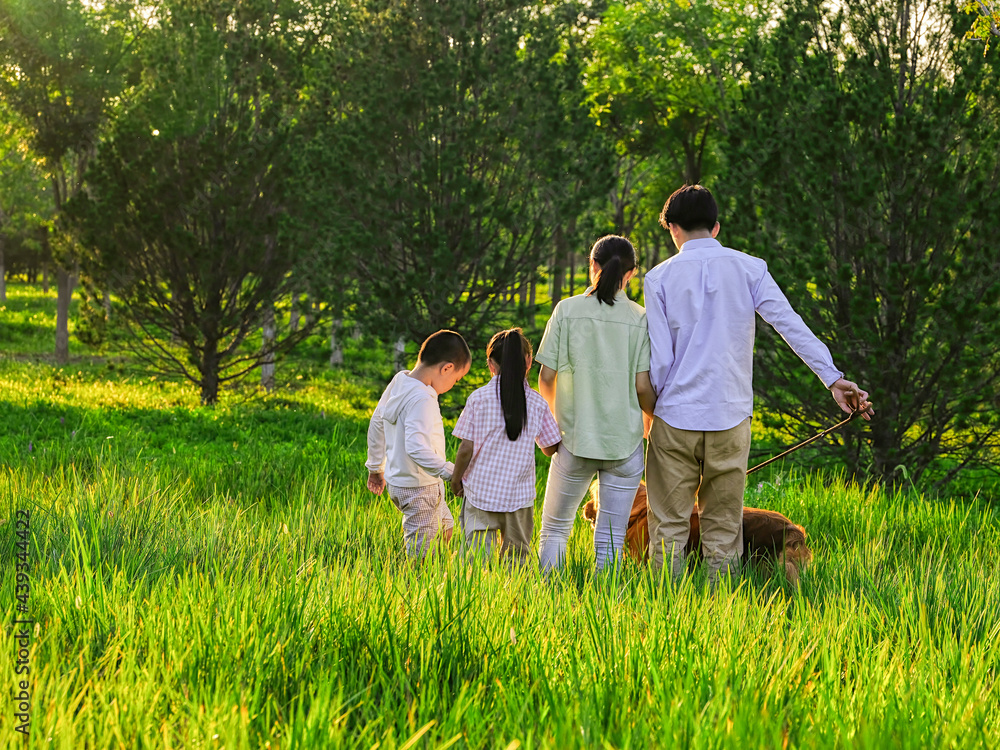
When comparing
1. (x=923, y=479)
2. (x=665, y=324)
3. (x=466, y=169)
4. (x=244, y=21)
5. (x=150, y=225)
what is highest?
(x=244, y=21)

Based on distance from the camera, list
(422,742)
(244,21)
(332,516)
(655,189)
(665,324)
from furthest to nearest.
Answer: (655,189) < (244,21) < (332,516) < (665,324) < (422,742)

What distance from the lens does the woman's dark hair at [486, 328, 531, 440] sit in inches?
157

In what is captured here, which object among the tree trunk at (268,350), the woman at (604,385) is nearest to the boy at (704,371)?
the woman at (604,385)

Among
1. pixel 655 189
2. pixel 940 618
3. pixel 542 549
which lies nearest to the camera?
pixel 940 618

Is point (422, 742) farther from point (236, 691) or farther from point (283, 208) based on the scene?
point (283, 208)

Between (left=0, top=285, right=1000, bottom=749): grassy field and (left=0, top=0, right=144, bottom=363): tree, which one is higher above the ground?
(left=0, top=0, right=144, bottom=363): tree

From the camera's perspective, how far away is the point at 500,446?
13.4 feet

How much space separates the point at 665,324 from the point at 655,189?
79.3 ft

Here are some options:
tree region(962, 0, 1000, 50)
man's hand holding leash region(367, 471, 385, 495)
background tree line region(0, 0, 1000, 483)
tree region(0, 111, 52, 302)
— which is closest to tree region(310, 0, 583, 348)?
background tree line region(0, 0, 1000, 483)

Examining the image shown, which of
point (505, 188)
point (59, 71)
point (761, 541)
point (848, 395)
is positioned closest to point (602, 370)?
point (848, 395)

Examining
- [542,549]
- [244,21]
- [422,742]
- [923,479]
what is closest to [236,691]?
[422,742]

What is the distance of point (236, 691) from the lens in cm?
209
